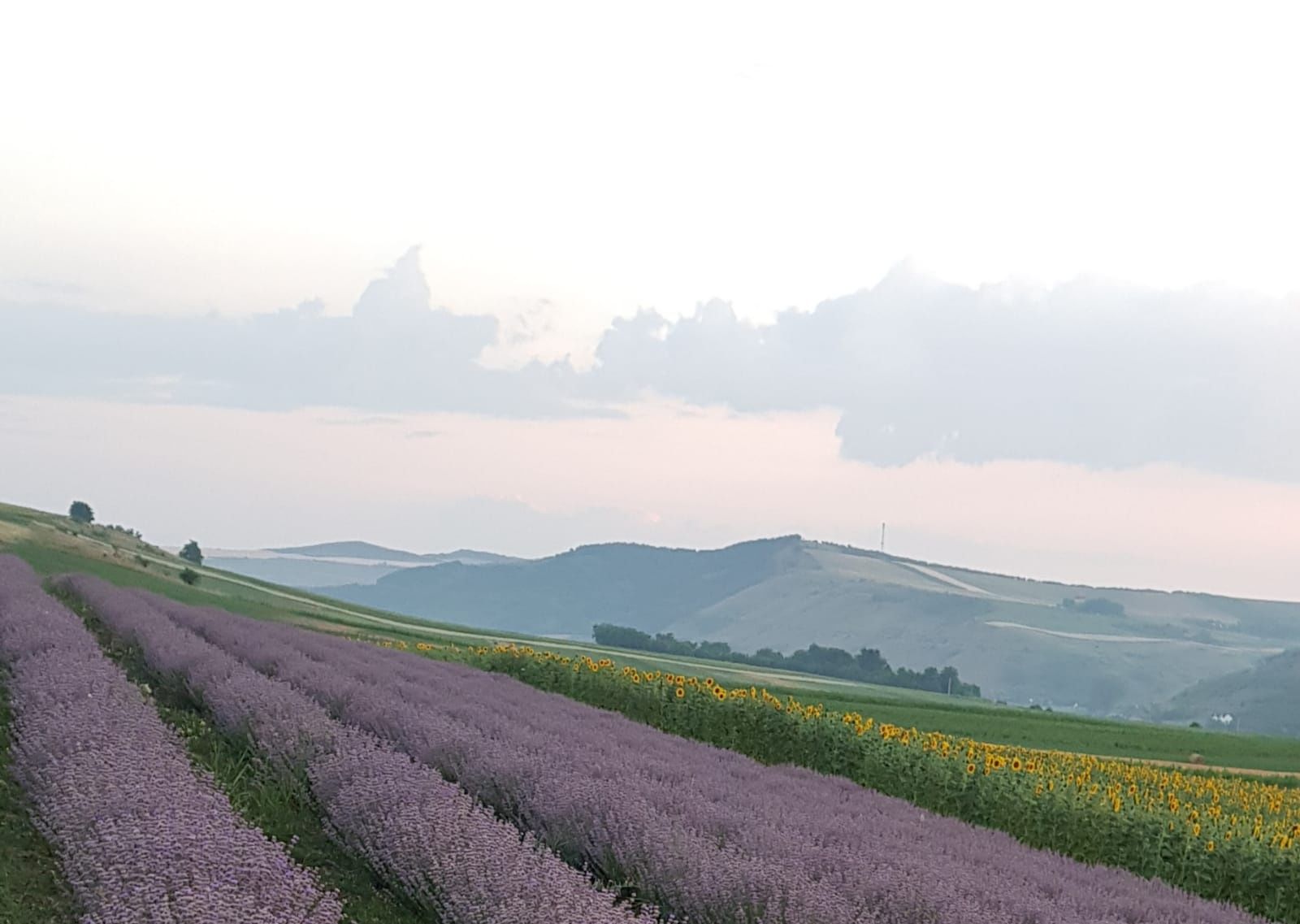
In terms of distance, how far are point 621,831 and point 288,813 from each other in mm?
2641

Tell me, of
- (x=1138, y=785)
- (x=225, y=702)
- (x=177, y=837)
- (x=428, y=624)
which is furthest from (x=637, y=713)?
(x=428, y=624)

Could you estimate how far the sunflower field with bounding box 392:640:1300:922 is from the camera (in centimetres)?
995

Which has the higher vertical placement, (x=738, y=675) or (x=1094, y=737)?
(x=1094, y=737)

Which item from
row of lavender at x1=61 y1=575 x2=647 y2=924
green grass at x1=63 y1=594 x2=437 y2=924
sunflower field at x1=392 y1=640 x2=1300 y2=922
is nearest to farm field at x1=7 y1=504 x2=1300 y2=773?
sunflower field at x1=392 y1=640 x2=1300 y2=922

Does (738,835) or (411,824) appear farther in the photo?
(738,835)

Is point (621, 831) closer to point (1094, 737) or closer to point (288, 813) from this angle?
point (288, 813)

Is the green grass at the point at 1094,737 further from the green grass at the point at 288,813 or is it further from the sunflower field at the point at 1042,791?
the green grass at the point at 288,813

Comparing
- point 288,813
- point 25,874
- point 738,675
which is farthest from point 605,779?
A: point 738,675

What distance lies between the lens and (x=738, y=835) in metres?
6.57

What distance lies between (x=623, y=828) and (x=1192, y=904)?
310 cm

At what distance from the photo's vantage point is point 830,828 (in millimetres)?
7199

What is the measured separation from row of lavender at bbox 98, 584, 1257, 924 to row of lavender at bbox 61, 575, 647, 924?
0.39m

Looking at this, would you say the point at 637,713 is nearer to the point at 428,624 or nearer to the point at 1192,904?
the point at 1192,904

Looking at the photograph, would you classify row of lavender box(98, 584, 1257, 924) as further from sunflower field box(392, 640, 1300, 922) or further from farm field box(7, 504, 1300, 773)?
farm field box(7, 504, 1300, 773)
